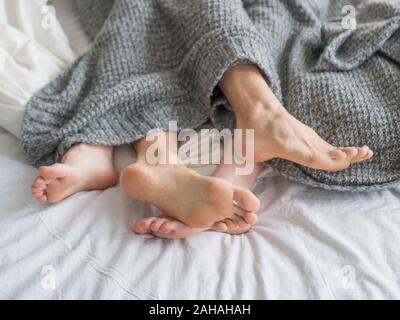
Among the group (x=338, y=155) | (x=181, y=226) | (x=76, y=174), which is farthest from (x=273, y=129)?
(x=76, y=174)

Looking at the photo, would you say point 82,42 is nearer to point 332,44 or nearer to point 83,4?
point 83,4

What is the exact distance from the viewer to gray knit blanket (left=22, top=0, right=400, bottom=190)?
793 mm

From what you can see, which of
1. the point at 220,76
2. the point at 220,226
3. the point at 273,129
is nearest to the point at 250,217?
the point at 220,226

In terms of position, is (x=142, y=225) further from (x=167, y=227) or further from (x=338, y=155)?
(x=338, y=155)

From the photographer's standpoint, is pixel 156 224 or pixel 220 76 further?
pixel 220 76

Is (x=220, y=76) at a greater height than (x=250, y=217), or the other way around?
(x=220, y=76)

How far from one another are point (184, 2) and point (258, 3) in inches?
6.0

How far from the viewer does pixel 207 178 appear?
71 cm

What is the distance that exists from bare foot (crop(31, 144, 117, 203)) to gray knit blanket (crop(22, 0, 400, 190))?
0.07 ft

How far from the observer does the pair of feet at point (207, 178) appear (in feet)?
2.30

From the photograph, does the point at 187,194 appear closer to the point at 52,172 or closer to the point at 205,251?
the point at 205,251

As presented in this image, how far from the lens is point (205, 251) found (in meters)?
0.70

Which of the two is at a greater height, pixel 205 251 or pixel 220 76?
pixel 220 76
